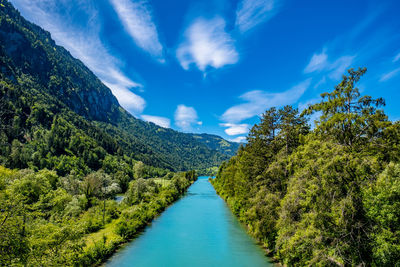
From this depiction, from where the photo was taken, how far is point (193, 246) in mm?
30016

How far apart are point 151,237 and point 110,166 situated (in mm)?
109680

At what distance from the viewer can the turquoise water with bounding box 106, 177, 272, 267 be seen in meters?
24.5

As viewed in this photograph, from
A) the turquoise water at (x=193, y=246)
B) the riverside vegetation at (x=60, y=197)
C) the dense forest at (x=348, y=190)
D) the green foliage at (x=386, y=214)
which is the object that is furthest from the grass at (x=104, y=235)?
the green foliage at (x=386, y=214)

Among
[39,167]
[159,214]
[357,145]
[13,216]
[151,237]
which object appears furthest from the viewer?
[39,167]

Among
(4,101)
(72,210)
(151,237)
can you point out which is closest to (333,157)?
(151,237)

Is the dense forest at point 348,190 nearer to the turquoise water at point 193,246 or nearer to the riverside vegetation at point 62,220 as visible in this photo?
the turquoise water at point 193,246

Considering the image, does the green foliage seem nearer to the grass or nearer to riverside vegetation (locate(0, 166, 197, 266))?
riverside vegetation (locate(0, 166, 197, 266))

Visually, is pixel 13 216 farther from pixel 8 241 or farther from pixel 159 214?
pixel 159 214

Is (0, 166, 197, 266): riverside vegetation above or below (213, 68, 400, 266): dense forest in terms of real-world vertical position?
below

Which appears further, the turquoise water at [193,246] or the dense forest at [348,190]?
the turquoise water at [193,246]

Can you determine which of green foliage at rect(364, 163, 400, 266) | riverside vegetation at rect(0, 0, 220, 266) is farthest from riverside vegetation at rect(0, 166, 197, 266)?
green foliage at rect(364, 163, 400, 266)

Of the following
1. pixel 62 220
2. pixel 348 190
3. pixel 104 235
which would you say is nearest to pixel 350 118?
pixel 348 190

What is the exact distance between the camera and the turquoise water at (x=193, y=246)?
966 inches

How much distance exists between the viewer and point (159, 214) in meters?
50.7
